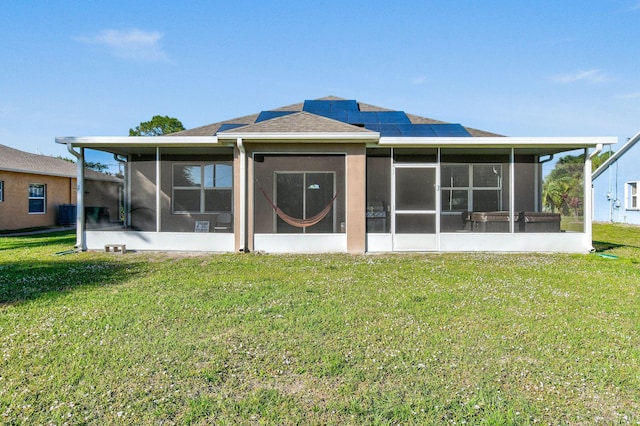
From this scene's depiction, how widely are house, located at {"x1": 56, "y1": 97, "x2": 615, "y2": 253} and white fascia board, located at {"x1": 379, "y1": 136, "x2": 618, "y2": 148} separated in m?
0.02

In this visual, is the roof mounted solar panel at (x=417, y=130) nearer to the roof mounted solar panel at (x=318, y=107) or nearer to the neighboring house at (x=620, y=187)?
the roof mounted solar panel at (x=318, y=107)

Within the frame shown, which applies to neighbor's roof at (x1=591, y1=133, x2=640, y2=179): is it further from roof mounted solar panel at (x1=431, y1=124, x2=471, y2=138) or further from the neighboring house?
roof mounted solar panel at (x1=431, y1=124, x2=471, y2=138)

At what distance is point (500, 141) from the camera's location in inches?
358

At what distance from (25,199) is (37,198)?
706 millimetres

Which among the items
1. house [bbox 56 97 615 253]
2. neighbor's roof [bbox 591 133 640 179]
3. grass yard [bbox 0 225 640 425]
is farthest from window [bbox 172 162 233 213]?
neighbor's roof [bbox 591 133 640 179]

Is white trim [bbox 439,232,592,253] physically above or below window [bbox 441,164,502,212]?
below

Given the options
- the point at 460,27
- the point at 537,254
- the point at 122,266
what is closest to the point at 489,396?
the point at 122,266

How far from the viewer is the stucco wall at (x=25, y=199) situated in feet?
52.2

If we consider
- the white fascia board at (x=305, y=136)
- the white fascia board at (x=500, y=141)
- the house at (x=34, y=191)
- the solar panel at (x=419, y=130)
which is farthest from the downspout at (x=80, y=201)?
the house at (x=34, y=191)

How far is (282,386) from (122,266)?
576 cm

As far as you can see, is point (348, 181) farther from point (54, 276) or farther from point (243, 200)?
point (54, 276)

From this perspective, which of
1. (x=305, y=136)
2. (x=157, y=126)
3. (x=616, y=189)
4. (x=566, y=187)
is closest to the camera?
(x=305, y=136)

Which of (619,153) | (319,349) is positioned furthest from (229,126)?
(619,153)

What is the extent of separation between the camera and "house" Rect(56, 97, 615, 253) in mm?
9203
